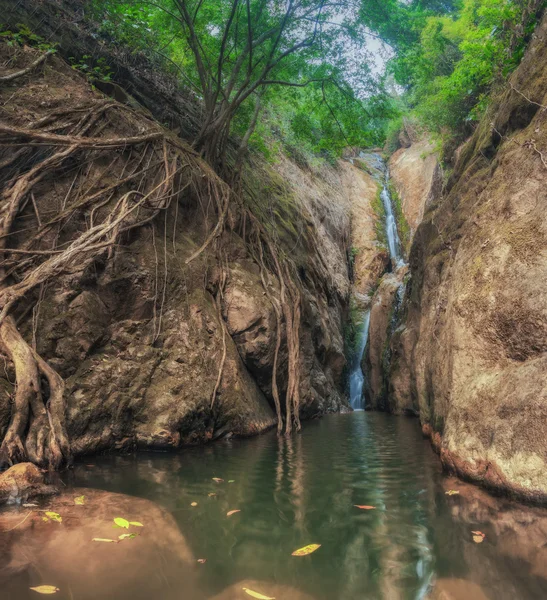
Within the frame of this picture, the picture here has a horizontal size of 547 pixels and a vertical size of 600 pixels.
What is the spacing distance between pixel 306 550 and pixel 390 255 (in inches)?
795

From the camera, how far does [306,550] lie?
2664mm

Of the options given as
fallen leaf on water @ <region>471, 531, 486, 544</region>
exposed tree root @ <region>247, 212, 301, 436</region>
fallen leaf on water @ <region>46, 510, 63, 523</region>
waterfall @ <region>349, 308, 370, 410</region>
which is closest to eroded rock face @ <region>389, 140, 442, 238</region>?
waterfall @ <region>349, 308, 370, 410</region>

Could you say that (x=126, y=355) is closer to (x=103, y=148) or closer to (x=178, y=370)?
(x=178, y=370)

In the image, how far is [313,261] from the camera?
13977mm

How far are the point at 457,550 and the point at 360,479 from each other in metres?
1.86

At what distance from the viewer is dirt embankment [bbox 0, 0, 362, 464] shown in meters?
5.16

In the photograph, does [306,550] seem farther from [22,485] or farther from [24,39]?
[24,39]

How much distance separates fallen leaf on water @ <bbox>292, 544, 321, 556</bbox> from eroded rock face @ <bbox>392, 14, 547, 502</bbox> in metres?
1.65

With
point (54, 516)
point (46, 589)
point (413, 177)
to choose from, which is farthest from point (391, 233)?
point (46, 589)

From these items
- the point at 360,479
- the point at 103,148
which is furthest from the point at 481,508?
the point at 103,148

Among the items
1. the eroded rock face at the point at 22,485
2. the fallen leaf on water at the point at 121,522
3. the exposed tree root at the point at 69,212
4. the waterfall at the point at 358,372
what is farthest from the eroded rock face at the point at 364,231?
the fallen leaf on water at the point at 121,522

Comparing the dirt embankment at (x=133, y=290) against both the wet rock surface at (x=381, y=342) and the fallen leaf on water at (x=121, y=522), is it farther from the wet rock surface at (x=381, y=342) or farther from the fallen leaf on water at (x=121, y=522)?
the wet rock surface at (x=381, y=342)

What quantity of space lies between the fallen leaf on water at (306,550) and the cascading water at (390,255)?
13336 millimetres

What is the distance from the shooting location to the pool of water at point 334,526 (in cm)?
223
